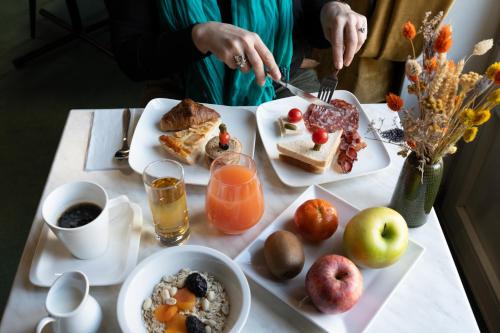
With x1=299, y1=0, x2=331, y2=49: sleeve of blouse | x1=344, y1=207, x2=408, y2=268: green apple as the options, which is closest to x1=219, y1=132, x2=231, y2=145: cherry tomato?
x1=344, y1=207, x2=408, y2=268: green apple

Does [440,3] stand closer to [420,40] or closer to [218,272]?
[420,40]

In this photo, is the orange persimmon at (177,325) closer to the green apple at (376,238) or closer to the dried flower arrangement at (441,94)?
the green apple at (376,238)

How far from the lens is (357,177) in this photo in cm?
106

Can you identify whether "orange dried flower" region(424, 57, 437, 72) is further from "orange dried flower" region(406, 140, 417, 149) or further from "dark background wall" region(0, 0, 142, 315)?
"dark background wall" region(0, 0, 142, 315)

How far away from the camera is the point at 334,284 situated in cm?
73

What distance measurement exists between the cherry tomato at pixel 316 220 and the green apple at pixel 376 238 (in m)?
0.05

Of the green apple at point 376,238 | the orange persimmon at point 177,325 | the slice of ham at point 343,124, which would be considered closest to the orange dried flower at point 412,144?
the green apple at point 376,238

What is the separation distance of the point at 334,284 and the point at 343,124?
559 millimetres

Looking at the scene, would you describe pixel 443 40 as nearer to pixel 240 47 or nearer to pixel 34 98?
pixel 240 47

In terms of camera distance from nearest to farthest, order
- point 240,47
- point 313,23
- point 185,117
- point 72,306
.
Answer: point 72,306, point 240,47, point 185,117, point 313,23

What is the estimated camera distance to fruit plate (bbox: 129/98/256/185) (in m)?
1.05

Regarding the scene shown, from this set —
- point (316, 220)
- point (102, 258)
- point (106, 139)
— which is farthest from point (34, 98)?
point (316, 220)

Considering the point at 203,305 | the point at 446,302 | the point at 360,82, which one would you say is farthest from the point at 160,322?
the point at 360,82

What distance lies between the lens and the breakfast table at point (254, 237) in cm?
77
